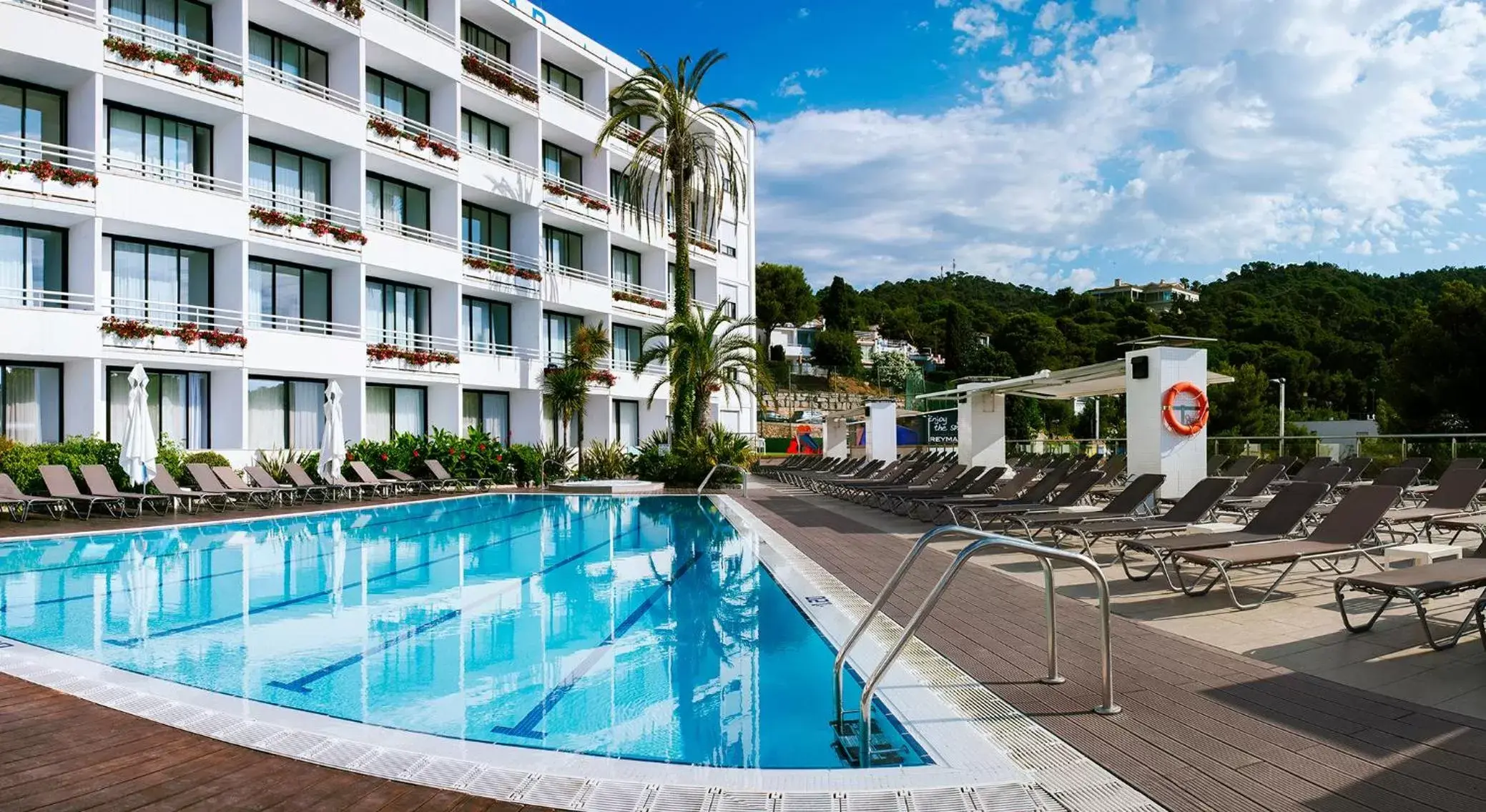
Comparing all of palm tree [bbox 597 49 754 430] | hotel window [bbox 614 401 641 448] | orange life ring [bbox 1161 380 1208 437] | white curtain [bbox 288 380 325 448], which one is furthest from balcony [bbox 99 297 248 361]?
orange life ring [bbox 1161 380 1208 437]

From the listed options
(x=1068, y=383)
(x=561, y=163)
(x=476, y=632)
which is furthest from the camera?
(x=561, y=163)

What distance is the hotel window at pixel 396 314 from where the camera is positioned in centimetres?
2473

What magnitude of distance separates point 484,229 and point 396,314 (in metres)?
4.70

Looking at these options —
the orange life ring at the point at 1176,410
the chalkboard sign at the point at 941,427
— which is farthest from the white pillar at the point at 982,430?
the chalkboard sign at the point at 941,427

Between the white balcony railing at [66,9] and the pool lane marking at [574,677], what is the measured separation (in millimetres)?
17739

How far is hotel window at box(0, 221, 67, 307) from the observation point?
17.7 m

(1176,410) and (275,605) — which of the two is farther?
(1176,410)

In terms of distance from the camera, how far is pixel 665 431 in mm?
33438

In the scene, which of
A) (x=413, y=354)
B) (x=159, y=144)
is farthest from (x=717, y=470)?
(x=159, y=144)

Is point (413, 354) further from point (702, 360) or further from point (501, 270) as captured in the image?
point (702, 360)

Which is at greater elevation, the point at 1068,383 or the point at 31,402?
the point at 1068,383

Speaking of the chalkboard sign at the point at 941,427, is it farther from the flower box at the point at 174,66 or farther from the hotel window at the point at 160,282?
the flower box at the point at 174,66

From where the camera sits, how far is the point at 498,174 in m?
27.7

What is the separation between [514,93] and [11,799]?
27.6m
